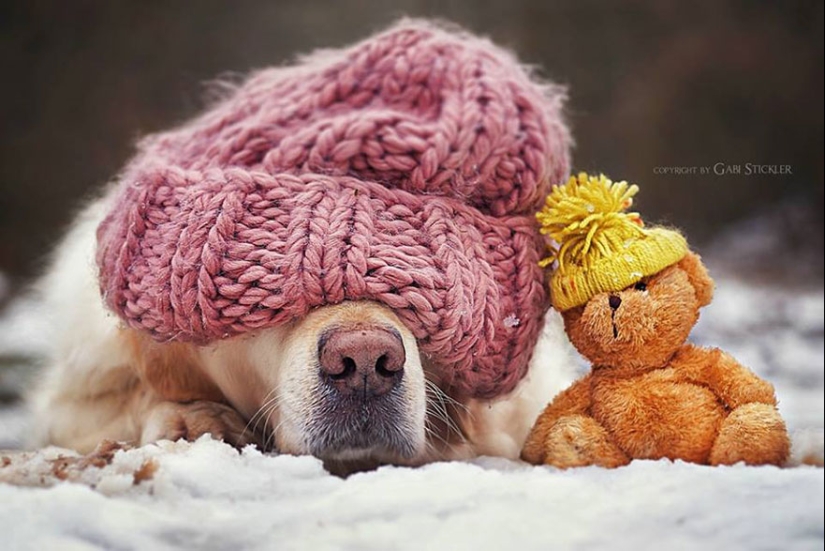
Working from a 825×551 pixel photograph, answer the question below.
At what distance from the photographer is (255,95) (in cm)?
129

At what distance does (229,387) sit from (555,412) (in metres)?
0.45

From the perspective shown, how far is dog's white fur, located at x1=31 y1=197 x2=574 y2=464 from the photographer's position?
3.46ft

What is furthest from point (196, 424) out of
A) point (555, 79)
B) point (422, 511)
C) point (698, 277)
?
point (555, 79)

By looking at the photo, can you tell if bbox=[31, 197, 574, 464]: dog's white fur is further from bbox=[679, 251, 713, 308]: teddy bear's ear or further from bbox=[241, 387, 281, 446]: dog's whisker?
bbox=[679, 251, 713, 308]: teddy bear's ear

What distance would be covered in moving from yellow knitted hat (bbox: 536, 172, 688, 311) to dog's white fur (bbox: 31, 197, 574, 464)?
0.39 ft

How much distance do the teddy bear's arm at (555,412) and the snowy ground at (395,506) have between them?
0.44 feet

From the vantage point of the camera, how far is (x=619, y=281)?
1.03 meters

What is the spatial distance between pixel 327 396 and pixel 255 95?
1.62 ft

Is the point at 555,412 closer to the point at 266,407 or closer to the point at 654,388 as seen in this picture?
the point at 654,388

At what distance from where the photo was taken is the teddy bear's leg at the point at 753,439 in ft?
Answer: 3.06

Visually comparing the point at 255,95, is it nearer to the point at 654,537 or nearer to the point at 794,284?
the point at 654,537

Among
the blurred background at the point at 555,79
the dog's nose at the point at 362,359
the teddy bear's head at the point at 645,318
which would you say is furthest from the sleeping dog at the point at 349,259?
the blurred background at the point at 555,79

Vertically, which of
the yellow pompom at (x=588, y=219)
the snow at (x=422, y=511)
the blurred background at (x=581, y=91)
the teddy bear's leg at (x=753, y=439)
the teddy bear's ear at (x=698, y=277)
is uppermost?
the blurred background at (x=581, y=91)
